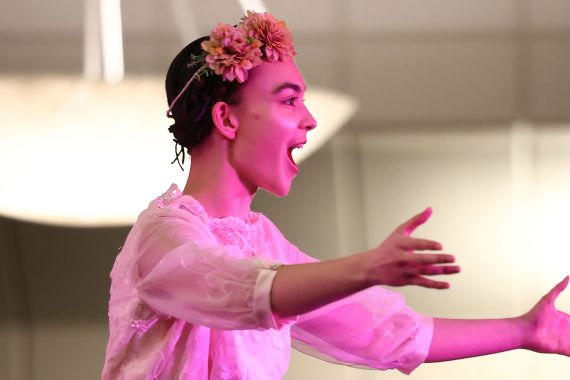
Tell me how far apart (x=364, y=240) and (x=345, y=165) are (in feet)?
0.79

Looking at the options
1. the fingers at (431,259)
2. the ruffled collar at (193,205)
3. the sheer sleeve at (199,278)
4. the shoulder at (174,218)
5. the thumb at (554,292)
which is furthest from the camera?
the thumb at (554,292)

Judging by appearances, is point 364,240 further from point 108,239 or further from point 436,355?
point 436,355

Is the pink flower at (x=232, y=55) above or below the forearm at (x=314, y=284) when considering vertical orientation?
above

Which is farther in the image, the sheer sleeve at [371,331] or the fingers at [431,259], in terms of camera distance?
the sheer sleeve at [371,331]

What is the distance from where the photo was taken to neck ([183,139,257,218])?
168 cm

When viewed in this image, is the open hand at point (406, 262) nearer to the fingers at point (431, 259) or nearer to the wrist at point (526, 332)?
the fingers at point (431, 259)

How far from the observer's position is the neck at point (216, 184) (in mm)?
1683

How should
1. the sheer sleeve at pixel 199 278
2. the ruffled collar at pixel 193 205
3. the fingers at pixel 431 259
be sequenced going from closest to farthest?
1. the fingers at pixel 431 259
2. the sheer sleeve at pixel 199 278
3. the ruffled collar at pixel 193 205

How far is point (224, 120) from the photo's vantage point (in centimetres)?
170

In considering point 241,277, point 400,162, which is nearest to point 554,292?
point 241,277

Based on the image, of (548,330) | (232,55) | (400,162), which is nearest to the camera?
(232,55)

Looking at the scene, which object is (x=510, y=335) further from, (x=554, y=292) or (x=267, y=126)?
(x=267, y=126)

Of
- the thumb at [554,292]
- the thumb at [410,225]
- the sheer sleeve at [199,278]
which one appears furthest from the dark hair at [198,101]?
the thumb at [554,292]

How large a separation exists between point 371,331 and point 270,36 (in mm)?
560
